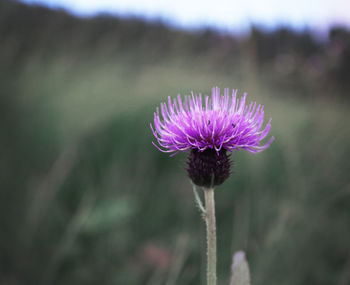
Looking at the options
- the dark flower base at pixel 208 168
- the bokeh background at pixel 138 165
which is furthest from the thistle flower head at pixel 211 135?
the bokeh background at pixel 138 165

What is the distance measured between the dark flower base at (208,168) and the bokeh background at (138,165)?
35 cm

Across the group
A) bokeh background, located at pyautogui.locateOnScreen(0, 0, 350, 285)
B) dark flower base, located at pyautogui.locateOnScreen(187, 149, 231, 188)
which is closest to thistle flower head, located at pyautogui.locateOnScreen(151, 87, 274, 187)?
dark flower base, located at pyautogui.locateOnScreen(187, 149, 231, 188)

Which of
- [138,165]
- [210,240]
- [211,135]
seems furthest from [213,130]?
[138,165]

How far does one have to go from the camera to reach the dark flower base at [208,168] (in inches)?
35.6

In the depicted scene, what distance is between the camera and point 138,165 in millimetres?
3053

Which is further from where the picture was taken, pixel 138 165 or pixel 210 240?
pixel 138 165

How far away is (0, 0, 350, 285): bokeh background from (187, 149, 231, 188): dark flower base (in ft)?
1.15

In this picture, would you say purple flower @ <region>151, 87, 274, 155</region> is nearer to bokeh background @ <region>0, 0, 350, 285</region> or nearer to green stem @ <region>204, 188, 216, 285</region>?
green stem @ <region>204, 188, 216, 285</region>

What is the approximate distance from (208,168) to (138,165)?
2186mm

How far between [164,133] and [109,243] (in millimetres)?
1448

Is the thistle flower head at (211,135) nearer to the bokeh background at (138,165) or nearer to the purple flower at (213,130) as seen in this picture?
the purple flower at (213,130)

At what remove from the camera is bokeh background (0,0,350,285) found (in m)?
2.02

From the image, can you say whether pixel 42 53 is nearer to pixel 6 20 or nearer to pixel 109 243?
pixel 6 20

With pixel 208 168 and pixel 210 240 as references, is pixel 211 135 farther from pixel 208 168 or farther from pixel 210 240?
pixel 210 240
